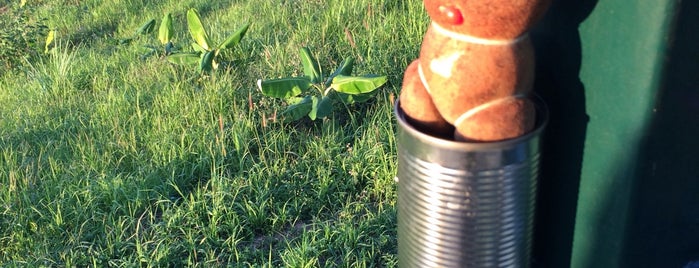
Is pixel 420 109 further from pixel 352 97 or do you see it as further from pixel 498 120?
pixel 352 97

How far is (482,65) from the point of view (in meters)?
1.82

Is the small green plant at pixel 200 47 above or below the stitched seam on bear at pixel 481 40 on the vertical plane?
below

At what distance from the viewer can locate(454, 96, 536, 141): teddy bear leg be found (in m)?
1.86

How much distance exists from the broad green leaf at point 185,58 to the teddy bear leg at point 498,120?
257 cm

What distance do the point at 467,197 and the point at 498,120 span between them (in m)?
0.21

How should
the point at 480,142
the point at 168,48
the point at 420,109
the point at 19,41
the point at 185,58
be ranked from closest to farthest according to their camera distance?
1. the point at 480,142
2. the point at 420,109
3. the point at 185,58
4. the point at 168,48
5. the point at 19,41

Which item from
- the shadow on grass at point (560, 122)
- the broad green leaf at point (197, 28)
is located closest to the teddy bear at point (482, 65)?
the shadow on grass at point (560, 122)

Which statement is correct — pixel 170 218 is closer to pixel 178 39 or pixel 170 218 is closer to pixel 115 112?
pixel 115 112

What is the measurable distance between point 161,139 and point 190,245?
0.83m

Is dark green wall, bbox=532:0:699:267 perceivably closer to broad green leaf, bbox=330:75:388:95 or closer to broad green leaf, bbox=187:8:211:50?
broad green leaf, bbox=330:75:388:95

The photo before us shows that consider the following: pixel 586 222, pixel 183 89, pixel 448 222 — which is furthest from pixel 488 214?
pixel 183 89

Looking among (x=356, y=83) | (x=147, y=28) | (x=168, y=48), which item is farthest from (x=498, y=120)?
(x=147, y=28)

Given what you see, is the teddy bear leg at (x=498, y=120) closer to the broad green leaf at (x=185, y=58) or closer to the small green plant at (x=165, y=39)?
the broad green leaf at (x=185, y=58)

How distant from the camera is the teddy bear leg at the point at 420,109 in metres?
1.98
